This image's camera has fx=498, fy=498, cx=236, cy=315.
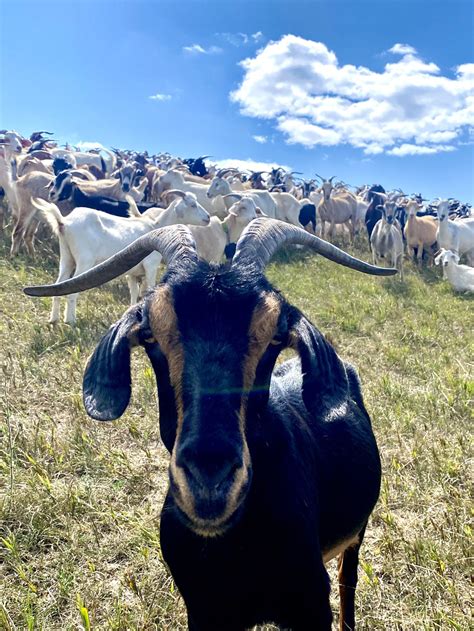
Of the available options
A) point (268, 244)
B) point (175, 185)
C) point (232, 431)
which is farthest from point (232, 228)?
point (232, 431)

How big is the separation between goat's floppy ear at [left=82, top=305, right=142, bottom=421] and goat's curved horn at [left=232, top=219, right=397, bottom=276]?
0.53 metres

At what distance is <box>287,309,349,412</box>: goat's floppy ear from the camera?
2.04 m

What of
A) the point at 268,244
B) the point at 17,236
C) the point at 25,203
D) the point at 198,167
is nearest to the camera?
the point at 268,244

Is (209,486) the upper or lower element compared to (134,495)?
upper

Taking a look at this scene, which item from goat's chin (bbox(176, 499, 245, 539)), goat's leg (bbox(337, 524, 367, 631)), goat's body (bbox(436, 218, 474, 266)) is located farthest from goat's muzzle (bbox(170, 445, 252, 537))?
goat's body (bbox(436, 218, 474, 266))

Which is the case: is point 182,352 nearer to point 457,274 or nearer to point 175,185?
point 457,274

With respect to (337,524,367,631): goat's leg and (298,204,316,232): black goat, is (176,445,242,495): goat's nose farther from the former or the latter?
(298,204,316,232): black goat

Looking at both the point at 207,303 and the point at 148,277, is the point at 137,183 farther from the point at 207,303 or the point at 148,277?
the point at 207,303

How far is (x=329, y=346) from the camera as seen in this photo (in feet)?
7.13

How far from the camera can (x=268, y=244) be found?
2416 mm

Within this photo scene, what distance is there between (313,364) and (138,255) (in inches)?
45.3

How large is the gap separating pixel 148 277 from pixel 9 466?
5.03m

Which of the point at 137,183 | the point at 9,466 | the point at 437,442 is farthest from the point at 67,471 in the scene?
the point at 137,183

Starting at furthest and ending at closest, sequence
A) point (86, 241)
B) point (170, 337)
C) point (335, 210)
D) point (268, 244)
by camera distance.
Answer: point (335, 210)
point (86, 241)
point (268, 244)
point (170, 337)
